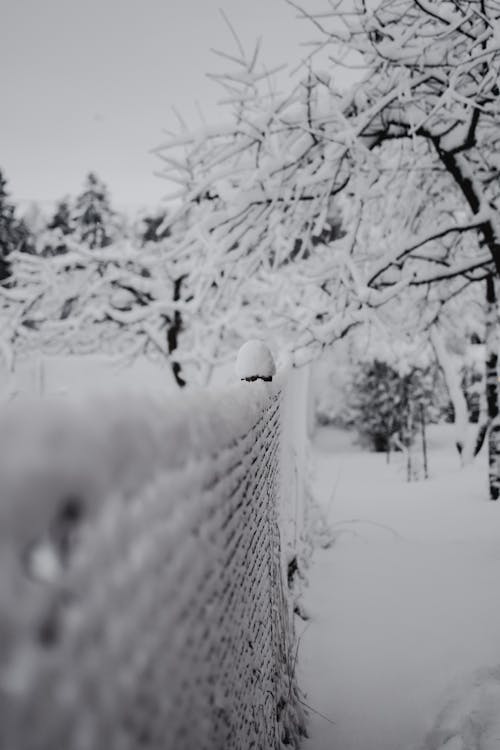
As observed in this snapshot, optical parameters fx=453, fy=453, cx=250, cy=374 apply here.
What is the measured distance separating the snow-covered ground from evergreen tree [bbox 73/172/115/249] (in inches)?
1394

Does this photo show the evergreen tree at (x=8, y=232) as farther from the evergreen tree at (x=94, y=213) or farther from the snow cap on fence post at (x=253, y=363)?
the snow cap on fence post at (x=253, y=363)

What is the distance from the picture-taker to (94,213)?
38.1 m

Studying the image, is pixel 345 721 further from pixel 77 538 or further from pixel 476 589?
pixel 77 538

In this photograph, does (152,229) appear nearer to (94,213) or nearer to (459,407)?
(94,213)

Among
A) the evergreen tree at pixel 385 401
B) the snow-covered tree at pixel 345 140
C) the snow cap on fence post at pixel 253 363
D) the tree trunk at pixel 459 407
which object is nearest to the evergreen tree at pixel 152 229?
the evergreen tree at pixel 385 401

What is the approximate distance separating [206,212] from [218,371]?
39.2ft

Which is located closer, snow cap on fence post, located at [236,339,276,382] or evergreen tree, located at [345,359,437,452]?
snow cap on fence post, located at [236,339,276,382]

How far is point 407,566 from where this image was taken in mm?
4531

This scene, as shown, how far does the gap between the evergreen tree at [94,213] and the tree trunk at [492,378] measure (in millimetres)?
34045

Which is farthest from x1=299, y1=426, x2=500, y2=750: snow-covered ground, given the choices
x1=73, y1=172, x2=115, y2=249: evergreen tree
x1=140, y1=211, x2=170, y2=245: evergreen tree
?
x1=73, y1=172, x2=115, y2=249: evergreen tree

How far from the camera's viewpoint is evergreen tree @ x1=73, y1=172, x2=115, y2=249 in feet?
119

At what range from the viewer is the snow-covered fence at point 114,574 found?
0.39 meters

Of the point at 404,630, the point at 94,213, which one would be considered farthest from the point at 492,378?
the point at 94,213

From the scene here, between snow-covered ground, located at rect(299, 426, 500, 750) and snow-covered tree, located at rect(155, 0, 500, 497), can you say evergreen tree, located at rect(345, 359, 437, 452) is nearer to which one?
snow-covered ground, located at rect(299, 426, 500, 750)
